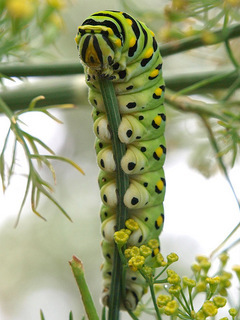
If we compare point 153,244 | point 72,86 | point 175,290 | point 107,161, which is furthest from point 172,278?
point 72,86

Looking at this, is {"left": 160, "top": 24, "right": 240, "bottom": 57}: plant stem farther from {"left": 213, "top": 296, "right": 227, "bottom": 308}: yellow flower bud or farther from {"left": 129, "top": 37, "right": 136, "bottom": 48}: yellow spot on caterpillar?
{"left": 213, "top": 296, "right": 227, "bottom": 308}: yellow flower bud

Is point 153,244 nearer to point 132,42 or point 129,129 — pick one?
point 129,129

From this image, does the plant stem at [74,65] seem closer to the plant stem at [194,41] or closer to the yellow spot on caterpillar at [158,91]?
the plant stem at [194,41]

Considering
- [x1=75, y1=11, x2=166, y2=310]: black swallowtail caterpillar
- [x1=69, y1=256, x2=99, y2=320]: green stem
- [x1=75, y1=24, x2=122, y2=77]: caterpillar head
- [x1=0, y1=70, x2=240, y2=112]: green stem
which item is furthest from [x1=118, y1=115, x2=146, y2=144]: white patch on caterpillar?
[x1=0, y1=70, x2=240, y2=112]: green stem

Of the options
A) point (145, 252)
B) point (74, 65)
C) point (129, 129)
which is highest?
point (74, 65)

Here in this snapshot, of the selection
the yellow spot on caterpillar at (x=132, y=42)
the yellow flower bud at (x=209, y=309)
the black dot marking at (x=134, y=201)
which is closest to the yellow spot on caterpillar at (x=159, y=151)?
the black dot marking at (x=134, y=201)

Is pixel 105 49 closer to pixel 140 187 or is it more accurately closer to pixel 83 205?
pixel 140 187

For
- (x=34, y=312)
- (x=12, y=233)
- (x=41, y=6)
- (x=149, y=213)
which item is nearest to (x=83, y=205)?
(x=12, y=233)
